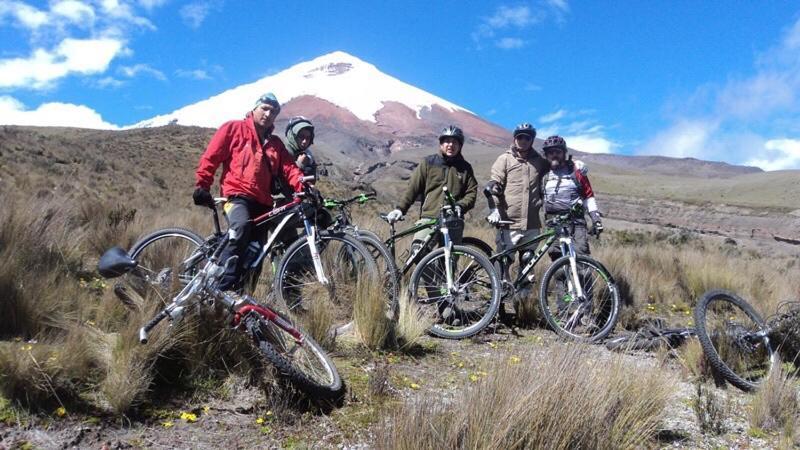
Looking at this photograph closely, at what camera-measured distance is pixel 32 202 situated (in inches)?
208

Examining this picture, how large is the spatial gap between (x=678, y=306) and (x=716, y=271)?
4.98ft

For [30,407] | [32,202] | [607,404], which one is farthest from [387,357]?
[32,202]

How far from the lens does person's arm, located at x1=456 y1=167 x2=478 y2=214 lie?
5.59 metres

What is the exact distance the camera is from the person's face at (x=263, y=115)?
4578 millimetres

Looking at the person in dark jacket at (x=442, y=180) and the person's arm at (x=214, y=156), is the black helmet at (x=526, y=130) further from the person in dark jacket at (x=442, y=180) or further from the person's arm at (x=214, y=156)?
the person's arm at (x=214, y=156)

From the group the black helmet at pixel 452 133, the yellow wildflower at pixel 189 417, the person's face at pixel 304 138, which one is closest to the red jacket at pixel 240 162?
the person's face at pixel 304 138

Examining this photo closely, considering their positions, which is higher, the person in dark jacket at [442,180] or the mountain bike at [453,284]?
the person in dark jacket at [442,180]

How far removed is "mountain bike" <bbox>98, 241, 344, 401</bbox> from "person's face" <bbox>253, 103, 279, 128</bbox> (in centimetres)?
167

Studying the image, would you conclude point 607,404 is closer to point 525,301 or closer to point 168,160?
point 525,301

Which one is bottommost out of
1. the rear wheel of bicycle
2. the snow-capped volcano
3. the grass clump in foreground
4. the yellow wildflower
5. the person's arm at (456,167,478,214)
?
the yellow wildflower

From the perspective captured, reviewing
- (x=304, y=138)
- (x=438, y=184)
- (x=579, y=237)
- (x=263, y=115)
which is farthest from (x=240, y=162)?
(x=579, y=237)

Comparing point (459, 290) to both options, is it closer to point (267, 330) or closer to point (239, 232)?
point (239, 232)

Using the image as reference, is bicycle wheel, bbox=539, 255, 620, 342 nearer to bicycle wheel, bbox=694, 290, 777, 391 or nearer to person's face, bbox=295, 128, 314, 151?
bicycle wheel, bbox=694, 290, 777, 391

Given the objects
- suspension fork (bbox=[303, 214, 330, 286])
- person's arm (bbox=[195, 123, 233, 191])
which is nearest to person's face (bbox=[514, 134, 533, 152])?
suspension fork (bbox=[303, 214, 330, 286])
